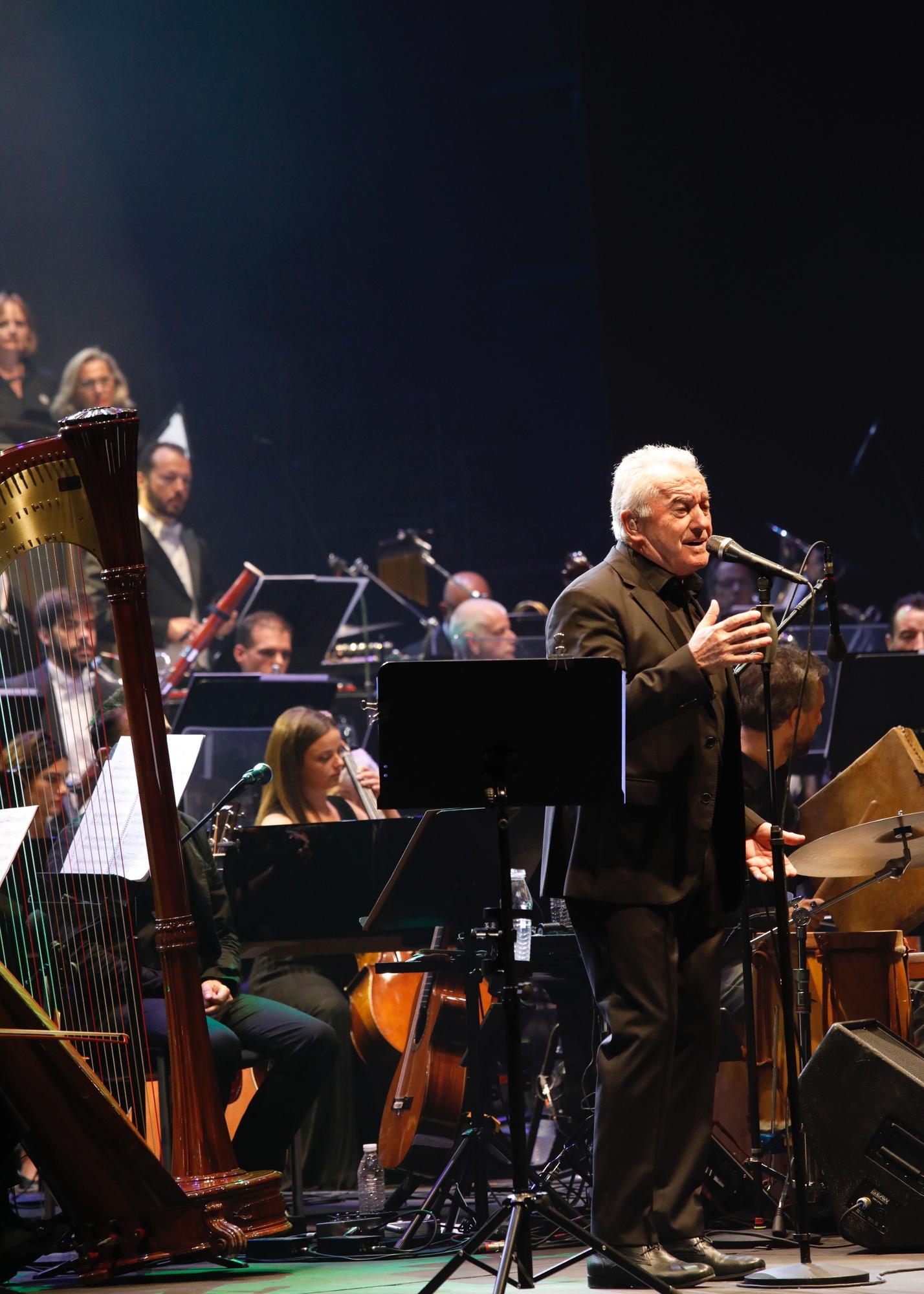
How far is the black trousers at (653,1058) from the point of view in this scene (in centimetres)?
303

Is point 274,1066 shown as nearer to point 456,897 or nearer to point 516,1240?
point 456,897

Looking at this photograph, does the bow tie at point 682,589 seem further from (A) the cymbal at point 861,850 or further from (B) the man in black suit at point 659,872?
(A) the cymbal at point 861,850

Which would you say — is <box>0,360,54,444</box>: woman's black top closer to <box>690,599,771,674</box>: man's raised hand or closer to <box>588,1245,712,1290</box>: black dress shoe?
<box>690,599,771,674</box>: man's raised hand

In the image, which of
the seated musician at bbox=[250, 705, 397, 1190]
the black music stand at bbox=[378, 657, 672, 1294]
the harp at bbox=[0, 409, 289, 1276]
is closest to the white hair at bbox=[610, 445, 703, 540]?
the black music stand at bbox=[378, 657, 672, 1294]

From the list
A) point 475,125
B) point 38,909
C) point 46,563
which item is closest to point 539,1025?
point 38,909

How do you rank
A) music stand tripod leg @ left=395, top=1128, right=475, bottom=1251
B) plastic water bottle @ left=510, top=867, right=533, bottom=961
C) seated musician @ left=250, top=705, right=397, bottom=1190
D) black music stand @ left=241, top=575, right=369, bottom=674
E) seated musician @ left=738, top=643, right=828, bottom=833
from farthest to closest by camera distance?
1. black music stand @ left=241, top=575, right=369, bottom=674
2. seated musician @ left=250, top=705, right=397, bottom=1190
3. seated musician @ left=738, top=643, right=828, bottom=833
4. plastic water bottle @ left=510, top=867, right=533, bottom=961
5. music stand tripod leg @ left=395, top=1128, right=475, bottom=1251

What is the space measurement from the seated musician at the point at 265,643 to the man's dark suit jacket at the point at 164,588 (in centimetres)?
93

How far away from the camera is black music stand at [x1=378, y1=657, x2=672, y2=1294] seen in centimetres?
270

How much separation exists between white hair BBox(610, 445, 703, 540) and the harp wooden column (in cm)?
108

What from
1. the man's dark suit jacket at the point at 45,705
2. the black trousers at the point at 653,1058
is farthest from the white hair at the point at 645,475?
the man's dark suit jacket at the point at 45,705

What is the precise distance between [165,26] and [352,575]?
3.74m

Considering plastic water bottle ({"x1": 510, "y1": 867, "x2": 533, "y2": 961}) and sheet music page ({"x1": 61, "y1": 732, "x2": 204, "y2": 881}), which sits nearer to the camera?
sheet music page ({"x1": 61, "y1": 732, "x2": 204, "y2": 881})

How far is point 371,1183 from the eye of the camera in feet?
14.2

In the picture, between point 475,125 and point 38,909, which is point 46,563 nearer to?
point 38,909
